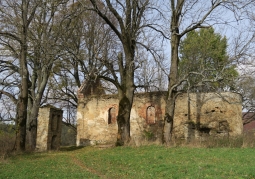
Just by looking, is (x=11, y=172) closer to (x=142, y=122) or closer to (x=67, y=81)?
(x=142, y=122)

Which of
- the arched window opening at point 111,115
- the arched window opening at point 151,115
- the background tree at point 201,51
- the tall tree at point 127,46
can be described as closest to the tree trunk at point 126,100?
the tall tree at point 127,46

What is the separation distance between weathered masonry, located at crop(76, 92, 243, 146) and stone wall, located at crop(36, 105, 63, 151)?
353 cm

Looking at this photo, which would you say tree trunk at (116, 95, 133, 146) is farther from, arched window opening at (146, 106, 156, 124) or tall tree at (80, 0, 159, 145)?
arched window opening at (146, 106, 156, 124)

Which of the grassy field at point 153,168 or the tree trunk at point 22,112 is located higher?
the tree trunk at point 22,112

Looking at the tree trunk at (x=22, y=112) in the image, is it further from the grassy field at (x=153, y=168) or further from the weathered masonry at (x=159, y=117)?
the weathered masonry at (x=159, y=117)

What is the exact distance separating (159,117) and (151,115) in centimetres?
113

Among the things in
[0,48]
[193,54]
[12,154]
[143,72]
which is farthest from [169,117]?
[193,54]

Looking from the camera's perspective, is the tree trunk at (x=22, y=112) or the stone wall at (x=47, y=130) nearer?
the tree trunk at (x=22, y=112)

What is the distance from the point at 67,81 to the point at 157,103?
10670 millimetres

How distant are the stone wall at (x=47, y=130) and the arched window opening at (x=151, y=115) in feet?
22.3

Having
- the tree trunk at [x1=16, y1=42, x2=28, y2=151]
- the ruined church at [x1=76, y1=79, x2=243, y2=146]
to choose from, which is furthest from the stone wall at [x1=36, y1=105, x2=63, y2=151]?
the ruined church at [x1=76, y1=79, x2=243, y2=146]

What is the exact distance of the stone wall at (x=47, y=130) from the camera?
19672mm

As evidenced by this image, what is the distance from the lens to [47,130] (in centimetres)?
1975

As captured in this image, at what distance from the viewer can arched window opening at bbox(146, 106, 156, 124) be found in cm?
2305
